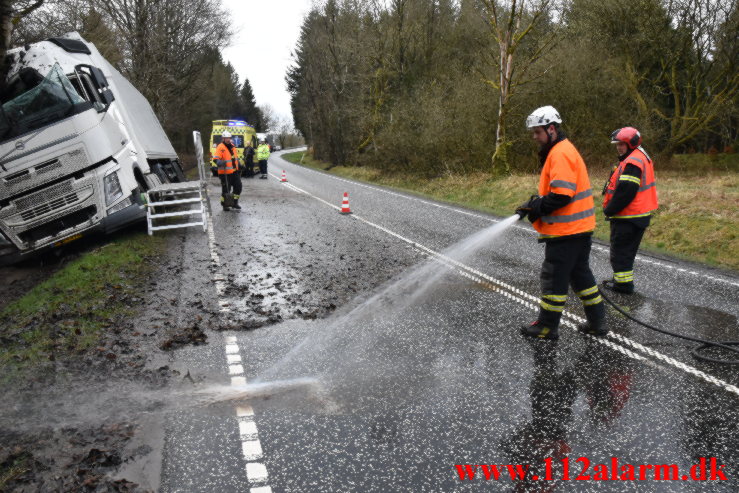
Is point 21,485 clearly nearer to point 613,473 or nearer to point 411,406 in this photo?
point 411,406

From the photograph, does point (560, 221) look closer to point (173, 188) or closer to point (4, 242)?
point (173, 188)

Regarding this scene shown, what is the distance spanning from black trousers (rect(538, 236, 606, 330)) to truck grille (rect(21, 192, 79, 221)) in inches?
326

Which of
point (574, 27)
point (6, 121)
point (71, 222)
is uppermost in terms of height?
point (574, 27)

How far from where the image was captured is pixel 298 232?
11.2 meters

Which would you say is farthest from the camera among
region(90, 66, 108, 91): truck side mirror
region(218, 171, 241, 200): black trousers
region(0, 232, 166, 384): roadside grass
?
region(218, 171, 241, 200): black trousers

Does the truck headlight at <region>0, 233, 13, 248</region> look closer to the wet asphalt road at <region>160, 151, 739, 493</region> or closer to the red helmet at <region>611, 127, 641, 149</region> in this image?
the wet asphalt road at <region>160, 151, 739, 493</region>

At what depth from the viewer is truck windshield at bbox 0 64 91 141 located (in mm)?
8945

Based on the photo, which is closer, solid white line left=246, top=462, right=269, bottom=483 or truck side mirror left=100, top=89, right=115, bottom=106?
solid white line left=246, top=462, right=269, bottom=483

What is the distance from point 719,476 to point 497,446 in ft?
4.23

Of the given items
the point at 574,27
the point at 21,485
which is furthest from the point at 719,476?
the point at 574,27

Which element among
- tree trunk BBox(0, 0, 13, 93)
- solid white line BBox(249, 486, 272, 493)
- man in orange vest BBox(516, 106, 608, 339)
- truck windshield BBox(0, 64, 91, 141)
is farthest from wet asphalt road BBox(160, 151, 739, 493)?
tree trunk BBox(0, 0, 13, 93)

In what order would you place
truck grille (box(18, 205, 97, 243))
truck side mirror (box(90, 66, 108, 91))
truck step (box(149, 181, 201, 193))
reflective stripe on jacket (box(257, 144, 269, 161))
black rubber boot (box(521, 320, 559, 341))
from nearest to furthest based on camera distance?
1. black rubber boot (box(521, 320, 559, 341))
2. truck grille (box(18, 205, 97, 243))
3. truck side mirror (box(90, 66, 108, 91))
4. truck step (box(149, 181, 201, 193))
5. reflective stripe on jacket (box(257, 144, 269, 161))

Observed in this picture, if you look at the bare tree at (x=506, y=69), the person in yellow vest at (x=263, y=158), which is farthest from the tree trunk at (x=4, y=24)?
the person in yellow vest at (x=263, y=158)

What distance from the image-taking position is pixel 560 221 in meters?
4.88
